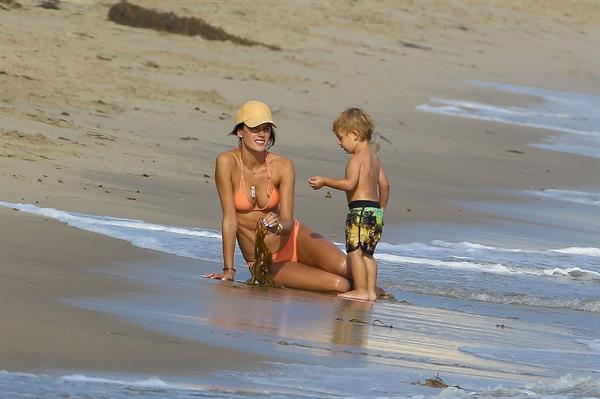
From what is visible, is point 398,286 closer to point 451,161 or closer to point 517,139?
point 451,161

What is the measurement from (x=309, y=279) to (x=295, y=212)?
253 centimetres

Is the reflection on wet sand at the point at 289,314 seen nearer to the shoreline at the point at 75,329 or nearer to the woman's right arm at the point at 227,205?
the woman's right arm at the point at 227,205

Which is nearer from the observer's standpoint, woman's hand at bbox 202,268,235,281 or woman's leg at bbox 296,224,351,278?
woman's hand at bbox 202,268,235,281

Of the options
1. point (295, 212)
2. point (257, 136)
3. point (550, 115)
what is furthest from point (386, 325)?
point (550, 115)

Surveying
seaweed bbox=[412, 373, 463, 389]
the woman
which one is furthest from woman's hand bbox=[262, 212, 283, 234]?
seaweed bbox=[412, 373, 463, 389]

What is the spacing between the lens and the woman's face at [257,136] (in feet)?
25.2

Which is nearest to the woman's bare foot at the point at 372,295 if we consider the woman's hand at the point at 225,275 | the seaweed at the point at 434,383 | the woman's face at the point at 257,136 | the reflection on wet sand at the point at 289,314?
the reflection on wet sand at the point at 289,314

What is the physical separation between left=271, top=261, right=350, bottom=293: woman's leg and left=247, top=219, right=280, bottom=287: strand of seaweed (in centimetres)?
9

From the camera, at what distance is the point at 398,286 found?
8.19 meters

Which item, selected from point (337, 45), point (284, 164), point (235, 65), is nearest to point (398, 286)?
point (284, 164)

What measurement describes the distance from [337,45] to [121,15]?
419cm

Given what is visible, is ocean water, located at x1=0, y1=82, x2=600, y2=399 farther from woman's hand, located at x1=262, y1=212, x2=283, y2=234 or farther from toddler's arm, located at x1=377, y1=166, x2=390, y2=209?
toddler's arm, located at x1=377, y1=166, x2=390, y2=209

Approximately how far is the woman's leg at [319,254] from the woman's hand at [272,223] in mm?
342

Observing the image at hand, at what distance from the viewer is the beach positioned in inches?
215
